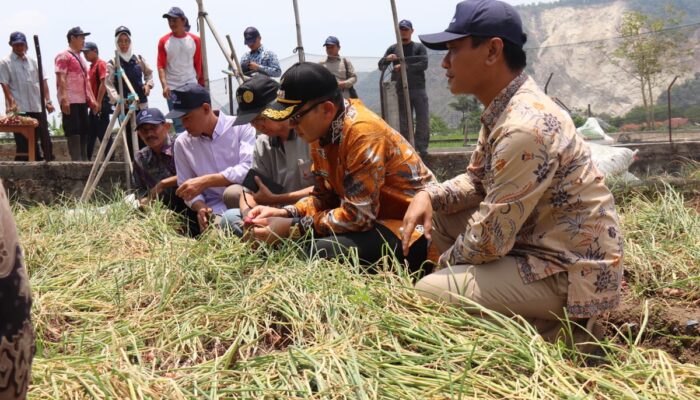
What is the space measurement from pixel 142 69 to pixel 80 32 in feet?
3.19

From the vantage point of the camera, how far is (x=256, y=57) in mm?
7094

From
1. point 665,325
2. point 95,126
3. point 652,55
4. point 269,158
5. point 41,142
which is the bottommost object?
point 665,325

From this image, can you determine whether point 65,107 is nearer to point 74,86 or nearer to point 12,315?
point 74,86

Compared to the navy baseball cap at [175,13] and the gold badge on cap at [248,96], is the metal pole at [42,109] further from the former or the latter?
the gold badge on cap at [248,96]

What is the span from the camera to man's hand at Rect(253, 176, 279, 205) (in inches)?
156

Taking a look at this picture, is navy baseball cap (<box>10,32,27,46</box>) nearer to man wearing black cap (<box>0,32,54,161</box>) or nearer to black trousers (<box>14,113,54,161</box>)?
man wearing black cap (<box>0,32,54,161</box>)

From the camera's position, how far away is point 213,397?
6.37ft

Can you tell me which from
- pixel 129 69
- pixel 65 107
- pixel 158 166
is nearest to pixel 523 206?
pixel 158 166

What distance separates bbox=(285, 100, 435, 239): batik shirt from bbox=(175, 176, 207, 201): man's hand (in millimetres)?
1240

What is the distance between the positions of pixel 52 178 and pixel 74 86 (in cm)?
109

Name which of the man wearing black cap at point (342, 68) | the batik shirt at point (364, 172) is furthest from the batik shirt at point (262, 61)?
the batik shirt at point (364, 172)

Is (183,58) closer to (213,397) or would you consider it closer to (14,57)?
(14,57)

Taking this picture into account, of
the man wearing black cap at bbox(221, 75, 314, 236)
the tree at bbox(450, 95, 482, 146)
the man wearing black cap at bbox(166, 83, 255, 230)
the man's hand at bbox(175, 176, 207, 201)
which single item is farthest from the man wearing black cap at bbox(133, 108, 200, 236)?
the tree at bbox(450, 95, 482, 146)

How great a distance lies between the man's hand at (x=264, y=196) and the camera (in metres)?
3.96
